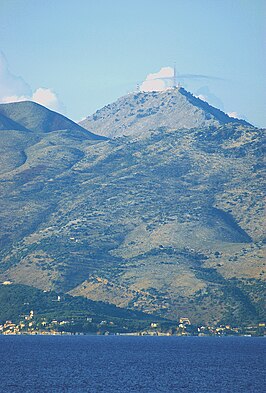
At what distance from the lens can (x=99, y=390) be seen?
19062cm

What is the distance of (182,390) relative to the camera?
19300 cm

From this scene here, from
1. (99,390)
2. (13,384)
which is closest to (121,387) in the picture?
(99,390)

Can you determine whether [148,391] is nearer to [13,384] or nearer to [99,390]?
[99,390]

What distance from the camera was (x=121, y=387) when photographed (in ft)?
647

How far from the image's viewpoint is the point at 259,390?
197000 millimetres

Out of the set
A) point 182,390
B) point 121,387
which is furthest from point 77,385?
point 182,390

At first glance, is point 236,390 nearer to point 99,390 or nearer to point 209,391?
point 209,391

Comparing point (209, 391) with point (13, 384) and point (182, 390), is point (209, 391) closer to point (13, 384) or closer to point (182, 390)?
point (182, 390)

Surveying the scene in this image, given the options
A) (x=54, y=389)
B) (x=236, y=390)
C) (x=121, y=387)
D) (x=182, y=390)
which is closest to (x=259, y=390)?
(x=236, y=390)

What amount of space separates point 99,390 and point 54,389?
939 cm

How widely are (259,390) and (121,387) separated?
29.8 metres

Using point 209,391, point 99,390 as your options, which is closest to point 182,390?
point 209,391

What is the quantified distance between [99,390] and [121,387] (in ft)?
26.4

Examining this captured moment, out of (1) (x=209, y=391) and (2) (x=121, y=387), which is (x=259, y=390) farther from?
(2) (x=121, y=387)
